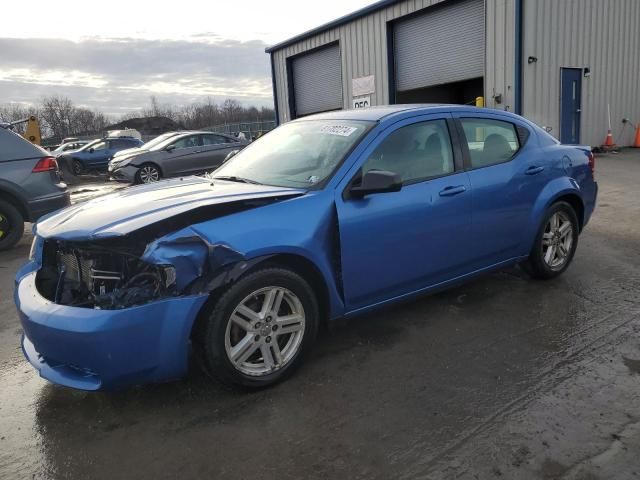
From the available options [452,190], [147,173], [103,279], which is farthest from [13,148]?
[147,173]

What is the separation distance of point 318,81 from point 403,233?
18.7 metres

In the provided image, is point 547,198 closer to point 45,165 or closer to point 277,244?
point 277,244

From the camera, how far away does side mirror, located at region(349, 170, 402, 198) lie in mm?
3172

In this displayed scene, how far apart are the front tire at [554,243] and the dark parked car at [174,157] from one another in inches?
425

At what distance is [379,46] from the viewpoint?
1761cm

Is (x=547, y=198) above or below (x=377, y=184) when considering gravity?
below

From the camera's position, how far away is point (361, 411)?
2.80 m

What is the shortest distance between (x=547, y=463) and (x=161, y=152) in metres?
13.1

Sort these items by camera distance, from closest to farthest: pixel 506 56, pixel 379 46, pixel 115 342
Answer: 1. pixel 115 342
2. pixel 506 56
3. pixel 379 46

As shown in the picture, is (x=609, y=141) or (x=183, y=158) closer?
(x=183, y=158)

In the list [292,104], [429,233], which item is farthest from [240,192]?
[292,104]

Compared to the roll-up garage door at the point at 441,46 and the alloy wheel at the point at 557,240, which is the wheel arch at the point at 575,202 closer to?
the alloy wheel at the point at 557,240

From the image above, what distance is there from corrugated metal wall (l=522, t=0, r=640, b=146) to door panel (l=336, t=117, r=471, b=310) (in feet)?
37.6

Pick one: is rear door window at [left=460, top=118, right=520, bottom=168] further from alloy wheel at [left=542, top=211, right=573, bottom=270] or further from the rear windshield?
the rear windshield
